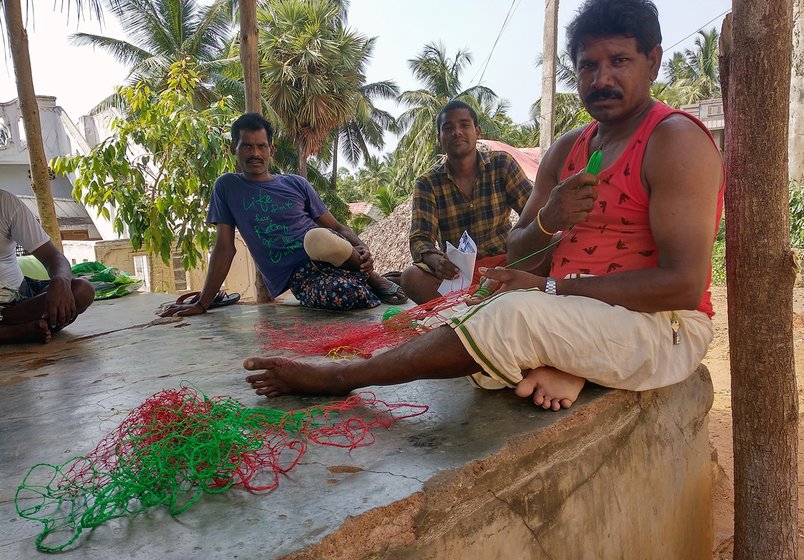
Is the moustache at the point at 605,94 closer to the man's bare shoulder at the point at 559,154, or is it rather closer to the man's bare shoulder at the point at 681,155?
the man's bare shoulder at the point at 681,155

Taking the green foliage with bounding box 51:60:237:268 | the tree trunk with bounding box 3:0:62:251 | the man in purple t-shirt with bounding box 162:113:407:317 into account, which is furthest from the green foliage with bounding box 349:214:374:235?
the man in purple t-shirt with bounding box 162:113:407:317

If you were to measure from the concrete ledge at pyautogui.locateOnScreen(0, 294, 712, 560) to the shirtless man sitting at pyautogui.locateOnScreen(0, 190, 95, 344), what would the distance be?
0.72 meters

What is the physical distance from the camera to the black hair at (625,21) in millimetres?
1902

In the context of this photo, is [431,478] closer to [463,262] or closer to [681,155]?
[681,155]

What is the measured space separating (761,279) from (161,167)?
234 inches

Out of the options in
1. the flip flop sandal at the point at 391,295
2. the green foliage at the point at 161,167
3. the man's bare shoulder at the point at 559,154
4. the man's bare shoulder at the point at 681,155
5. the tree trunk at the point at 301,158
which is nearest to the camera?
the man's bare shoulder at the point at 681,155

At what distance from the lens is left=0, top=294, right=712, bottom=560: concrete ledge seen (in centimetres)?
130

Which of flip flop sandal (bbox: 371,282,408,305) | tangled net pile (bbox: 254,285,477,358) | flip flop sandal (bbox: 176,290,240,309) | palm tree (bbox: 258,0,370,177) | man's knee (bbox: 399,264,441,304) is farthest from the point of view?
palm tree (bbox: 258,0,370,177)

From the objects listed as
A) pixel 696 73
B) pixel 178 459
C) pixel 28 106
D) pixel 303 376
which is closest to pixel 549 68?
pixel 28 106

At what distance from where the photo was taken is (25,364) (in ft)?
10.4

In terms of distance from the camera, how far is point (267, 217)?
4.04m

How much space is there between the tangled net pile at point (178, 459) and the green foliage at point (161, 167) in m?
4.60

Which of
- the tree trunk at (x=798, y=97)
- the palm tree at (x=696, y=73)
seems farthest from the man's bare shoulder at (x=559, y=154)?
the palm tree at (x=696, y=73)

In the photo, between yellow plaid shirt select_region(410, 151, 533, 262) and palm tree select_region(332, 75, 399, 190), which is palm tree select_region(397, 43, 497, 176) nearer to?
palm tree select_region(332, 75, 399, 190)
